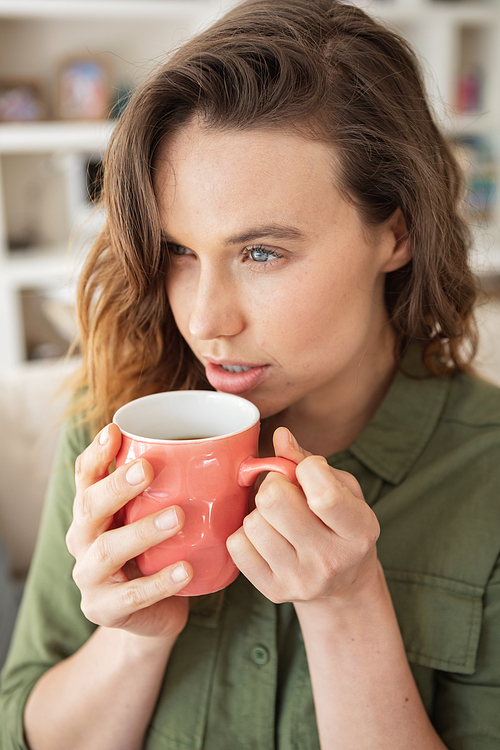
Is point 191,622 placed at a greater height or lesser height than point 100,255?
lesser

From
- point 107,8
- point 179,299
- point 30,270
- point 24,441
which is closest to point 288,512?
point 179,299

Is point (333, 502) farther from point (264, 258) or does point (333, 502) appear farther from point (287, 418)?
point (287, 418)

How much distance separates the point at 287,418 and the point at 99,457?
1.45ft

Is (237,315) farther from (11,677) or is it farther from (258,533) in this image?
(11,677)

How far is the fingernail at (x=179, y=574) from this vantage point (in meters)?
0.60

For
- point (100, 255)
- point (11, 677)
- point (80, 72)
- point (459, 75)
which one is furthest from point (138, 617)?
point (459, 75)

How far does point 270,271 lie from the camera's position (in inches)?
29.5

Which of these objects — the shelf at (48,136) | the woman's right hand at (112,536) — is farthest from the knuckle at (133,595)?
the shelf at (48,136)

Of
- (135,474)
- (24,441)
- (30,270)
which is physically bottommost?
(30,270)

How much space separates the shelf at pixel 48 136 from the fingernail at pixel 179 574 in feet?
8.96

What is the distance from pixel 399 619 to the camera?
838mm

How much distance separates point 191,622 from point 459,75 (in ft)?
12.4

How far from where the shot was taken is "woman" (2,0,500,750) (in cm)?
68

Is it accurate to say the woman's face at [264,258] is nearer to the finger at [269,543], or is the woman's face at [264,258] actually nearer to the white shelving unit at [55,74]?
the finger at [269,543]
